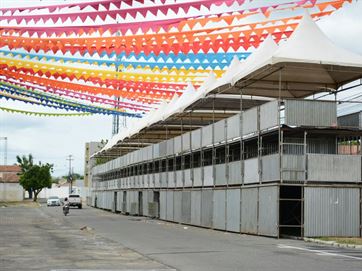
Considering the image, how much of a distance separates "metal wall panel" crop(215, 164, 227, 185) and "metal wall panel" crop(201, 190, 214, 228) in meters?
0.79

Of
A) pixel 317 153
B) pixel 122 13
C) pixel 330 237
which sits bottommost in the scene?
pixel 330 237

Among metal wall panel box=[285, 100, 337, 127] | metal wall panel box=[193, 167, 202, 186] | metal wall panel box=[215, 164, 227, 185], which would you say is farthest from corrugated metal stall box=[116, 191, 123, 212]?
metal wall panel box=[285, 100, 337, 127]

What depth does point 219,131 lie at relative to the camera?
32688mm

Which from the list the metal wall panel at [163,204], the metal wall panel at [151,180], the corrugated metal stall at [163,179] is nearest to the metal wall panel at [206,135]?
the metal wall panel at [163,204]

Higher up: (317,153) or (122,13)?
(122,13)

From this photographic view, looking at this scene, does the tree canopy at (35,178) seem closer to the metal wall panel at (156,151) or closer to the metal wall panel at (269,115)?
the metal wall panel at (156,151)

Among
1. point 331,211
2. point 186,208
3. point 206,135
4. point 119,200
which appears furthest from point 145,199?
point 331,211

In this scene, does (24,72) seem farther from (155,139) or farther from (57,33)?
(155,139)

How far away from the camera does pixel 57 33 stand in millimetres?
18812

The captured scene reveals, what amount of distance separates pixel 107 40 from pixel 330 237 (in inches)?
440

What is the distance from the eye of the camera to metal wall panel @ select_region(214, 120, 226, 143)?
32.0 m

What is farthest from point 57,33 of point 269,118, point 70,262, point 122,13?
point 269,118

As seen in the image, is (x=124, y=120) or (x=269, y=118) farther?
(x=124, y=120)

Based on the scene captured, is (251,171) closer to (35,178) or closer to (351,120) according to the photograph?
(351,120)
